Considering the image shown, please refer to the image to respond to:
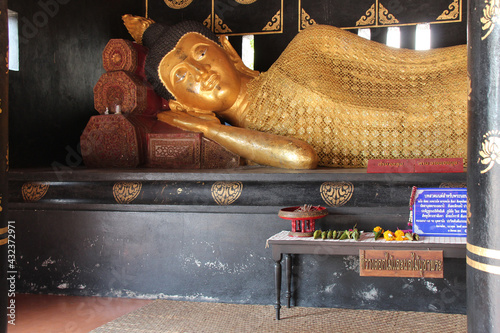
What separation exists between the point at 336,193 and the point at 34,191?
2.01 metres

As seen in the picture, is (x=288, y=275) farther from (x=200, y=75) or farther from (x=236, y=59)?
(x=236, y=59)

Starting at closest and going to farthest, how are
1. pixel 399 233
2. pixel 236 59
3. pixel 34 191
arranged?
pixel 399 233 < pixel 34 191 < pixel 236 59

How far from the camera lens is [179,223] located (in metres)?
2.87

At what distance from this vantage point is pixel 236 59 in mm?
4156

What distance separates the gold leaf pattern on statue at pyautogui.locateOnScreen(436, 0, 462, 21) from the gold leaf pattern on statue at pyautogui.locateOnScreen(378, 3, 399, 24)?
0.43 metres

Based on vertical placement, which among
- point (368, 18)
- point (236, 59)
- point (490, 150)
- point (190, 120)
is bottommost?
point (490, 150)

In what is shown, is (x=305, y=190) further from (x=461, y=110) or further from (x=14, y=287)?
(x=14, y=287)

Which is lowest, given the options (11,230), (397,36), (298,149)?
(11,230)

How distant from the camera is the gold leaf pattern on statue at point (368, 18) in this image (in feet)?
13.8

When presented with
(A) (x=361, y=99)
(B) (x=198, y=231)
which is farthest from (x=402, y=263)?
(A) (x=361, y=99)

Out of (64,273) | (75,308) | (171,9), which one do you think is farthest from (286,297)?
(171,9)

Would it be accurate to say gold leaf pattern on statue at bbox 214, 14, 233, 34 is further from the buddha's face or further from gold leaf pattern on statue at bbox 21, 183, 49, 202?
gold leaf pattern on statue at bbox 21, 183, 49, 202

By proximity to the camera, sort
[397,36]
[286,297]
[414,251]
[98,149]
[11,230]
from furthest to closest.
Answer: [397,36] < [98,149] < [11,230] < [286,297] < [414,251]

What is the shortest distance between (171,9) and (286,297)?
128 inches
